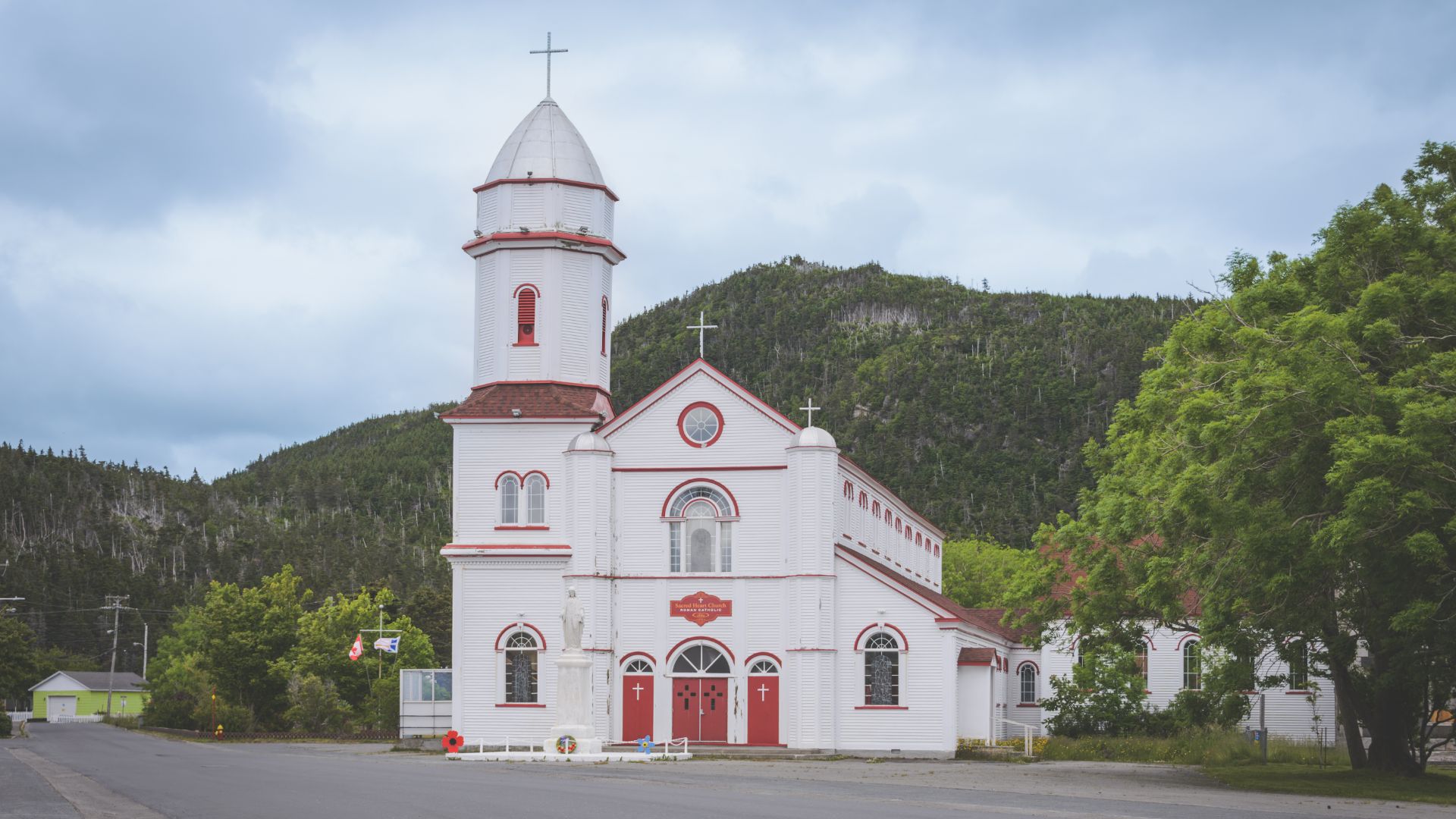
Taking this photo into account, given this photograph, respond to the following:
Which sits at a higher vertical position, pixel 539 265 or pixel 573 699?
pixel 539 265

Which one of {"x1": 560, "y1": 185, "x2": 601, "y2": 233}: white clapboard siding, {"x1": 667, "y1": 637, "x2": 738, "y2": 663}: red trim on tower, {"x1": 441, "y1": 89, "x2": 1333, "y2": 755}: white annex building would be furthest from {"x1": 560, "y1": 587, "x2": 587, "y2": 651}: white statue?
{"x1": 560, "y1": 185, "x2": 601, "y2": 233}: white clapboard siding

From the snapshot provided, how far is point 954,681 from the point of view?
141 ft

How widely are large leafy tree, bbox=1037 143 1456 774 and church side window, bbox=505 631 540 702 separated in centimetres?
1747

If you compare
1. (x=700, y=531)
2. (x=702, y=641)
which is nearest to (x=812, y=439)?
(x=700, y=531)

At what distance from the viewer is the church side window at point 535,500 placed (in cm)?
4569

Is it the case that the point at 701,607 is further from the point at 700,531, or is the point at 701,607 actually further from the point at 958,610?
the point at 958,610

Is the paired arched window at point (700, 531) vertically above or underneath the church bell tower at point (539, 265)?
underneath

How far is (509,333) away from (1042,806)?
2799 centimetres

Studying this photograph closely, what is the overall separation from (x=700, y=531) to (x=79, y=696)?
10100cm

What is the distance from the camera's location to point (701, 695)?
44.2 meters

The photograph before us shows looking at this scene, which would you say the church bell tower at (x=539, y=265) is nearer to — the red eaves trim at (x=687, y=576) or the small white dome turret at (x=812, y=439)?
the red eaves trim at (x=687, y=576)

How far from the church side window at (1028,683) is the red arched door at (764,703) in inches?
622

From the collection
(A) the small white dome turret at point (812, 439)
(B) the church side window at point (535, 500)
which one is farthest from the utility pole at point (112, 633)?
(A) the small white dome turret at point (812, 439)

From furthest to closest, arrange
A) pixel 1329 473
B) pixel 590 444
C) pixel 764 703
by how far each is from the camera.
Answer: pixel 590 444
pixel 764 703
pixel 1329 473
